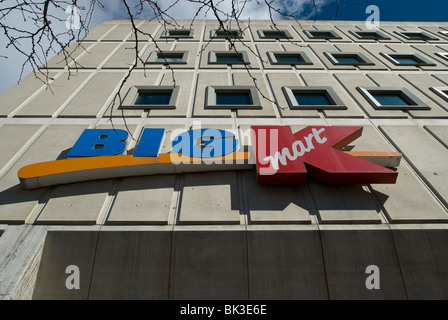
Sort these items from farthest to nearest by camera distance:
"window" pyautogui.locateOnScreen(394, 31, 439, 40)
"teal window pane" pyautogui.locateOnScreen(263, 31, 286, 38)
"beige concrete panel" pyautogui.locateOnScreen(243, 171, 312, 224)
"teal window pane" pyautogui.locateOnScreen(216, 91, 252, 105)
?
"teal window pane" pyautogui.locateOnScreen(263, 31, 286, 38), "window" pyautogui.locateOnScreen(394, 31, 439, 40), "teal window pane" pyautogui.locateOnScreen(216, 91, 252, 105), "beige concrete panel" pyautogui.locateOnScreen(243, 171, 312, 224)

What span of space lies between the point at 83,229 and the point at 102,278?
1076 millimetres

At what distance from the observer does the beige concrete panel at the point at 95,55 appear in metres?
11.8

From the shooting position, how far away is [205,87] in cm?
994

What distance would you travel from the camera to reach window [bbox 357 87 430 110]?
864 centimetres

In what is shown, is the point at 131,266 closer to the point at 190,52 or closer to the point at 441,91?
the point at 190,52

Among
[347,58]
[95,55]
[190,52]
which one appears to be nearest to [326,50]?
[347,58]

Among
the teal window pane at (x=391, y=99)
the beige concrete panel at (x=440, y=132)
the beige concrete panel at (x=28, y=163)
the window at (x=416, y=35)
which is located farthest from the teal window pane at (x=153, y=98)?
the window at (x=416, y=35)

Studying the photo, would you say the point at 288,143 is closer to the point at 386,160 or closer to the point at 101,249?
the point at 386,160

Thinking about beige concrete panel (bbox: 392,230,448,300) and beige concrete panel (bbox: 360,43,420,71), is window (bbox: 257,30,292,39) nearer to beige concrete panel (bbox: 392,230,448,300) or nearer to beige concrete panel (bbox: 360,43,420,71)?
beige concrete panel (bbox: 360,43,420,71)

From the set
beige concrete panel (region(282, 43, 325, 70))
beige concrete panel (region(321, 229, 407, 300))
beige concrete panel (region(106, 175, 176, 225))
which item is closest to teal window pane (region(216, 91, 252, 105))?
beige concrete panel (region(282, 43, 325, 70))

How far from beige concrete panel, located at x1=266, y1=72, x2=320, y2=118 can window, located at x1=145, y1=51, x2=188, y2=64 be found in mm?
4565

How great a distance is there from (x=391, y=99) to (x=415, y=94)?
1051mm

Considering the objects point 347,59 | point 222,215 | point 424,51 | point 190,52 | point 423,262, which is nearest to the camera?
point 423,262

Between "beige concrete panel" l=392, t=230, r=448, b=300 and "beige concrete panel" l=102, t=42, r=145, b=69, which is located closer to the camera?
"beige concrete panel" l=392, t=230, r=448, b=300
